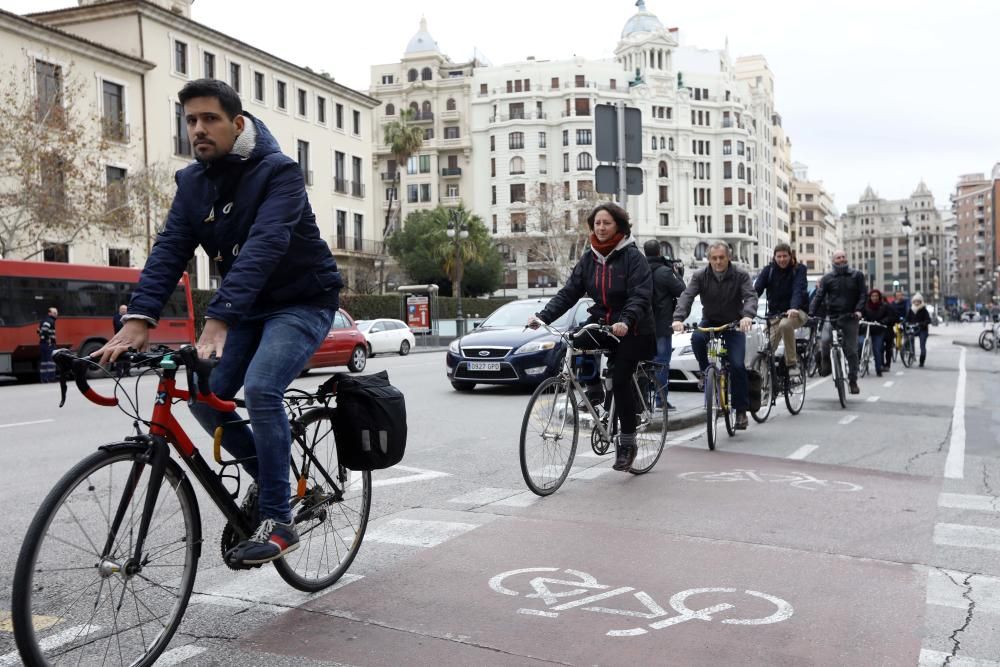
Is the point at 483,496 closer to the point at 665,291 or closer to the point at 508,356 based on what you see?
the point at 665,291

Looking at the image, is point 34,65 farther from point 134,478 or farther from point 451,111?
point 451,111

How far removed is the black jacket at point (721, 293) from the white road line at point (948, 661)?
578 cm

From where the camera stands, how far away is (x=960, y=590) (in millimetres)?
4395

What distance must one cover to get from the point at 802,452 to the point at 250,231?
259 inches

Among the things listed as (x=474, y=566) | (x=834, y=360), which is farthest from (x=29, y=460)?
(x=834, y=360)

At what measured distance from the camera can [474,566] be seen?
15.4ft

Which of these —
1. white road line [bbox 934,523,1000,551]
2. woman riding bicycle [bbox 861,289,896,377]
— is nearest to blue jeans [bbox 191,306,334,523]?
white road line [bbox 934,523,1000,551]

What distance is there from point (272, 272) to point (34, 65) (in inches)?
1293

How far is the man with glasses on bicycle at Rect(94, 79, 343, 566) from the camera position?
3.64 meters

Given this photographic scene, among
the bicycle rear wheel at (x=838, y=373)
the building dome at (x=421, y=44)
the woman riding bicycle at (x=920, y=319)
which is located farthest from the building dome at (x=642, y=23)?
the bicycle rear wheel at (x=838, y=373)

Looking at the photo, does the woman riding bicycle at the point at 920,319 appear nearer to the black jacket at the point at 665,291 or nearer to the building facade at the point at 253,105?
the black jacket at the point at 665,291

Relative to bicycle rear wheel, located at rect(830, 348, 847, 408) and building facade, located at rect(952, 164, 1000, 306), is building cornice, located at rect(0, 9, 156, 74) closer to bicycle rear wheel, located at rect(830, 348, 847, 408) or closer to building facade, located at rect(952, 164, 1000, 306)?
bicycle rear wheel, located at rect(830, 348, 847, 408)

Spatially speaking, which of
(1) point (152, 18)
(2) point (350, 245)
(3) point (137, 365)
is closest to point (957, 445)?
(3) point (137, 365)

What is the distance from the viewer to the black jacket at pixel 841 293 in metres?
13.4
